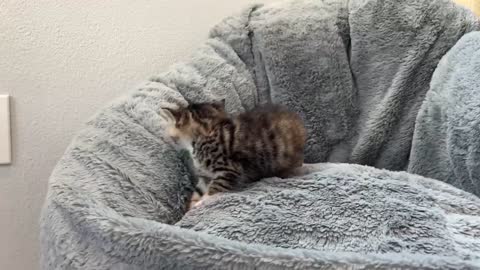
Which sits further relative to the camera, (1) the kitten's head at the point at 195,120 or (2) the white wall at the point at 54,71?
(2) the white wall at the point at 54,71

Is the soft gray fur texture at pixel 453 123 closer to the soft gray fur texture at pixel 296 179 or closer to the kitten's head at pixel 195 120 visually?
the soft gray fur texture at pixel 296 179

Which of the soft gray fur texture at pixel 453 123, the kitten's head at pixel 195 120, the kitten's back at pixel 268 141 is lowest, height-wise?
the soft gray fur texture at pixel 453 123

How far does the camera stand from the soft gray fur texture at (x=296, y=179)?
0.73 metres

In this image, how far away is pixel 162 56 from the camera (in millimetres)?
1340

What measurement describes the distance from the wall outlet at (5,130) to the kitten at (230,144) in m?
0.35

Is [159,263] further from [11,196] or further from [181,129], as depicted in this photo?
[11,196]

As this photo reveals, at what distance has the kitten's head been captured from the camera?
1084 mm

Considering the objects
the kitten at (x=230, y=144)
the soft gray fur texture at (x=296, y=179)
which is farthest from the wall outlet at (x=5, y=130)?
the kitten at (x=230, y=144)

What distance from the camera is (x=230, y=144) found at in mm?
1085

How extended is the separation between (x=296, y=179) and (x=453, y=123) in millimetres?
360

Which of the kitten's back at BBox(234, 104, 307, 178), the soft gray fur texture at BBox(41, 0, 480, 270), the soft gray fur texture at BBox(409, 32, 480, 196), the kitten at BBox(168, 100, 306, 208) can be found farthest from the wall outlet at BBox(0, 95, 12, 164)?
the soft gray fur texture at BBox(409, 32, 480, 196)

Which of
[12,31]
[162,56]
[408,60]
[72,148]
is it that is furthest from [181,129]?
[408,60]

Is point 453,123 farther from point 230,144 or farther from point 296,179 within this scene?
point 230,144

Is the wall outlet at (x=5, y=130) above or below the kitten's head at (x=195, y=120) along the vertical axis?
above
